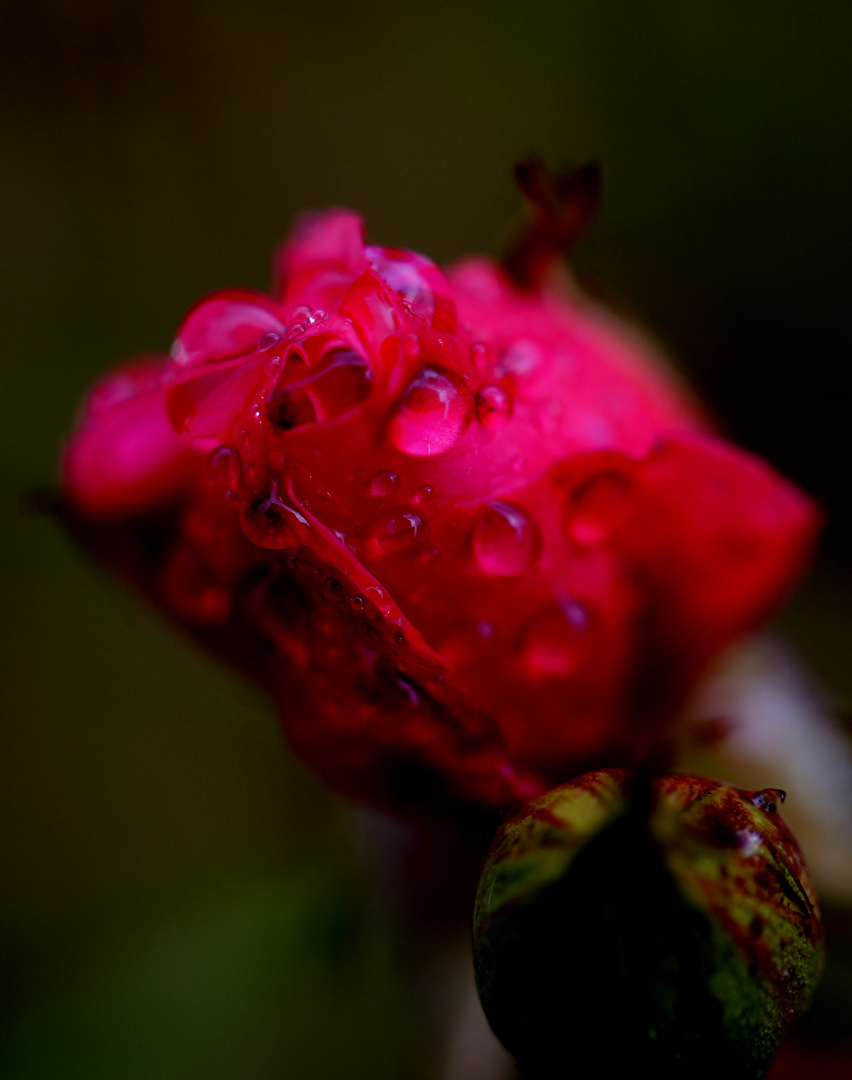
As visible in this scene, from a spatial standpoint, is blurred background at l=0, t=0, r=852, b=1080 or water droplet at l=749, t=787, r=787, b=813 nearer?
water droplet at l=749, t=787, r=787, b=813

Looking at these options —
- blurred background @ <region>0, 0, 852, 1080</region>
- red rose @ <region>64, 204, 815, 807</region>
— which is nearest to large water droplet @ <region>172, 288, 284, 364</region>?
red rose @ <region>64, 204, 815, 807</region>

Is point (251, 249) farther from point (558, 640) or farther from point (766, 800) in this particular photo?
point (766, 800)

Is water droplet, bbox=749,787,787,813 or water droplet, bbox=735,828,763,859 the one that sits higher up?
water droplet, bbox=735,828,763,859

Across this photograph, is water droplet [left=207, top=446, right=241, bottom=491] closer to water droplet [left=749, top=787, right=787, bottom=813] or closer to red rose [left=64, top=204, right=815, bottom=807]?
red rose [left=64, top=204, right=815, bottom=807]

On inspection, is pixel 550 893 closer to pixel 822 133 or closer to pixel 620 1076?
pixel 620 1076

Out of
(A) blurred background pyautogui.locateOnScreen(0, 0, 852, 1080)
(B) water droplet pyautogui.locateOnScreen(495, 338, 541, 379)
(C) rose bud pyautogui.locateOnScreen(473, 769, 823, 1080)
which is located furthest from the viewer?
(A) blurred background pyautogui.locateOnScreen(0, 0, 852, 1080)

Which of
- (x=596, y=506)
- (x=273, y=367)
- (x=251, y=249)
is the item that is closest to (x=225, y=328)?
(x=273, y=367)

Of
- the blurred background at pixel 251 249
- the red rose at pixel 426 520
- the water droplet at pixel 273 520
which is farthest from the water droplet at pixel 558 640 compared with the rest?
the blurred background at pixel 251 249
